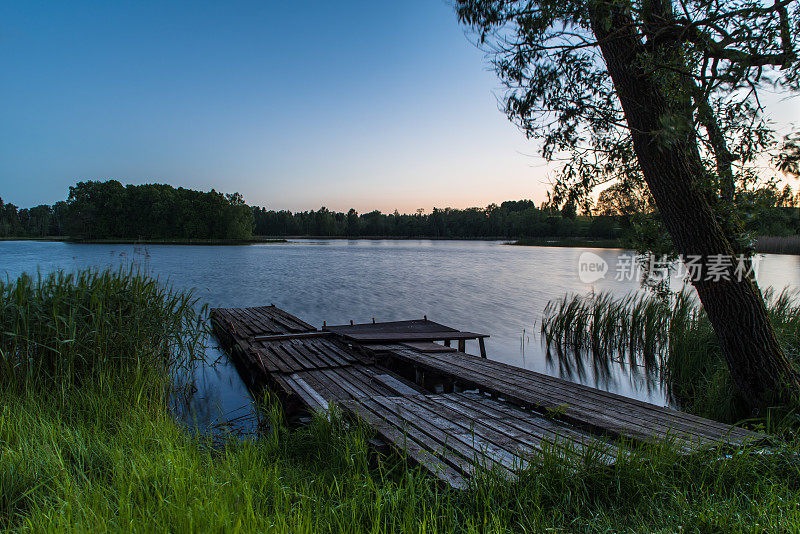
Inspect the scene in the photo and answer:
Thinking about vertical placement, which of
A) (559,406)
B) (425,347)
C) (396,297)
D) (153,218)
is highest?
(153,218)

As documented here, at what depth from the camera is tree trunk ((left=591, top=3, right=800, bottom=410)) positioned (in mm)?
4473

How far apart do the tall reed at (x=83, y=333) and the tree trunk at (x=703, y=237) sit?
6.17m

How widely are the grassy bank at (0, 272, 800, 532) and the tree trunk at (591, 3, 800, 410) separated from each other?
1.36 m

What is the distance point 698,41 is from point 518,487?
3.86 metres

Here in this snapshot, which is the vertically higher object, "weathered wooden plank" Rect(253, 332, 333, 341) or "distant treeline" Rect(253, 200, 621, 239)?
"distant treeline" Rect(253, 200, 621, 239)

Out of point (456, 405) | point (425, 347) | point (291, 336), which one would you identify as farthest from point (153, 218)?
point (456, 405)

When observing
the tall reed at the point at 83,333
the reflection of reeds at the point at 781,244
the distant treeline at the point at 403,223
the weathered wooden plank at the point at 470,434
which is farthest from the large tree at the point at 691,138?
the distant treeline at the point at 403,223

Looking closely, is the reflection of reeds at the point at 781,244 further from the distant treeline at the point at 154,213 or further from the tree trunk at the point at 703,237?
the distant treeline at the point at 154,213

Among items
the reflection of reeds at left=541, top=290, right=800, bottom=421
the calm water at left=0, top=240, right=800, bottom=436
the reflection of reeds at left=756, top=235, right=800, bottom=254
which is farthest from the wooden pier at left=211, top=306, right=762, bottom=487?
the reflection of reeds at left=756, top=235, right=800, bottom=254

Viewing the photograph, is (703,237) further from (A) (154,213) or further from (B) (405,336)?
(A) (154,213)

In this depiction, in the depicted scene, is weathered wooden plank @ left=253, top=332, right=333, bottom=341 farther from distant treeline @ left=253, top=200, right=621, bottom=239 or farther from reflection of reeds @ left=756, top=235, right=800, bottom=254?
distant treeline @ left=253, top=200, right=621, bottom=239

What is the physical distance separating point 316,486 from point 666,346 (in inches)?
356

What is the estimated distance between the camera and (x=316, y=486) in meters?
2.96

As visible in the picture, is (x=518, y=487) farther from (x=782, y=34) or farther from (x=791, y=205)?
(x=791, y=205)
